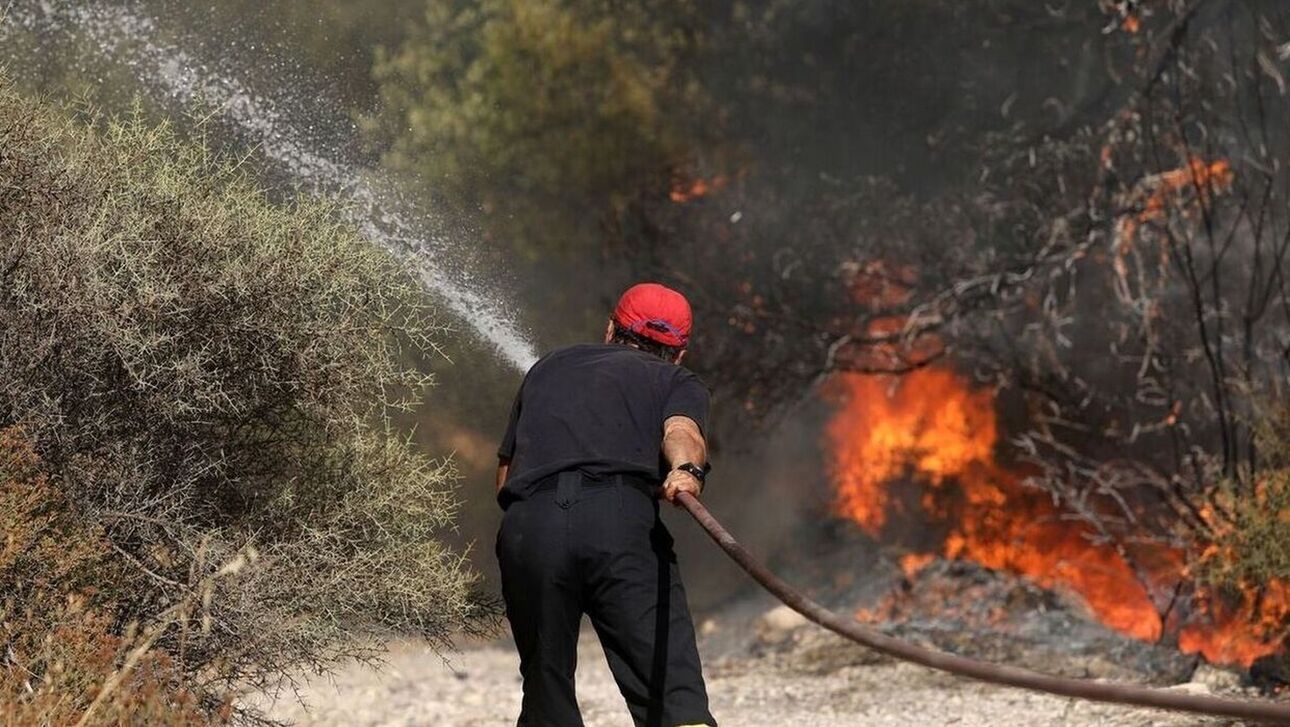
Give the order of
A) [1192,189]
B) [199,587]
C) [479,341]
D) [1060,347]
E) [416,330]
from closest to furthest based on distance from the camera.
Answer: [199,587], [416,330], [479,341], [1192,189], [1060,347]

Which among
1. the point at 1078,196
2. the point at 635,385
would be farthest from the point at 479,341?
the point at 1078,196

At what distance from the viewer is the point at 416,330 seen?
584 cm

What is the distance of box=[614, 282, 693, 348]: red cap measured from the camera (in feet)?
15.9

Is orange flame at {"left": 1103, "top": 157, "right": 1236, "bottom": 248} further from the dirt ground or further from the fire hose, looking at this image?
the fire hose

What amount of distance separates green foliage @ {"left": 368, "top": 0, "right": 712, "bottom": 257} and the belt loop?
423cm

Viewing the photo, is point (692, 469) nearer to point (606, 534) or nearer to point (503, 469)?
point (606, 534)

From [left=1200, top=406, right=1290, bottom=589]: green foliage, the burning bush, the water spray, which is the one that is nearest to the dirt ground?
[left=1200, top=406, right=1290, bottom=589]: green foliage

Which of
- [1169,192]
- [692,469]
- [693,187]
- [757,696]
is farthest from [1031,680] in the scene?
[693,187]

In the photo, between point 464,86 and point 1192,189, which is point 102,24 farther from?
point 1192,189

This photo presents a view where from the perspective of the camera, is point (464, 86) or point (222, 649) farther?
point (464, 86)

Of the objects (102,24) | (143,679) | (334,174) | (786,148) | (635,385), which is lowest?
(143,679)

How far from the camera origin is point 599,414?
15.0ft

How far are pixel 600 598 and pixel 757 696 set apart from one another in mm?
4434

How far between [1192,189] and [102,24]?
705 cm
